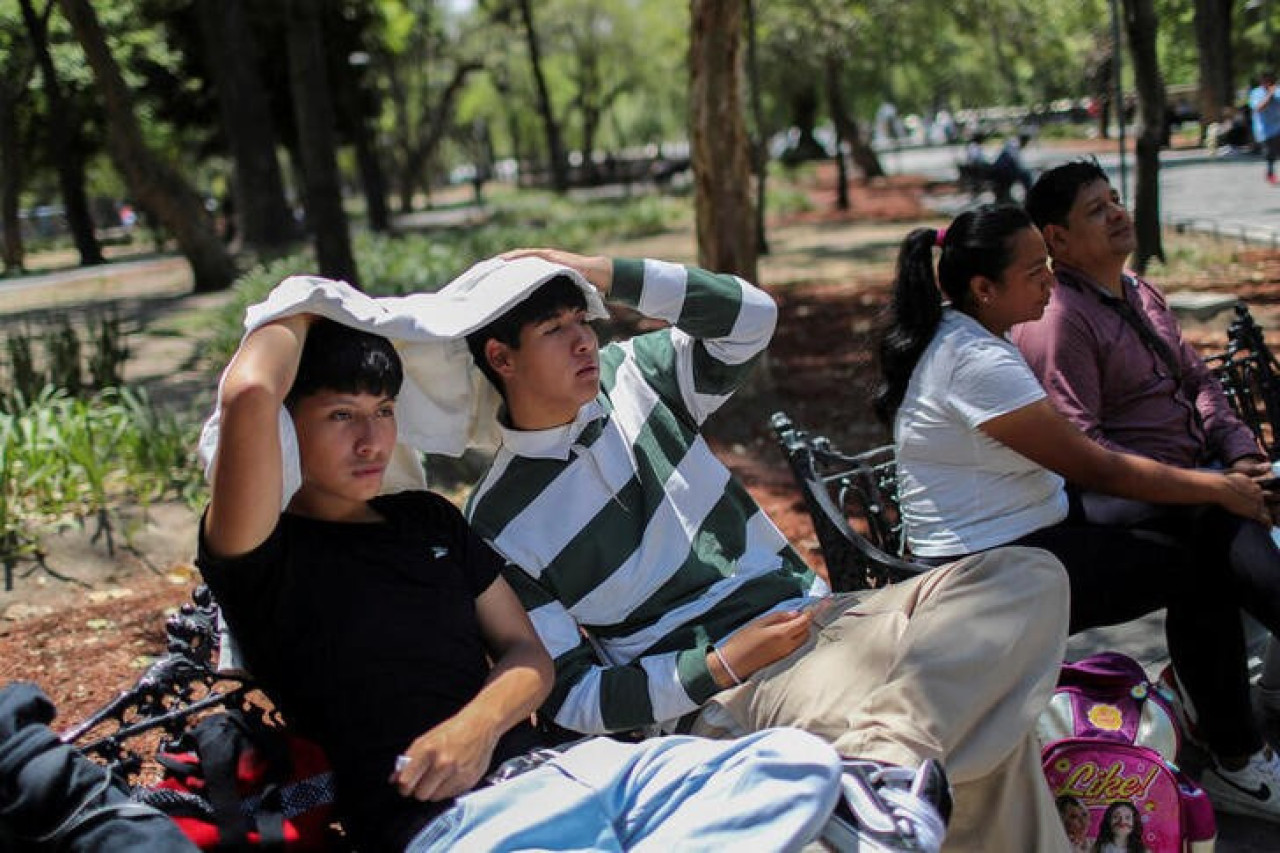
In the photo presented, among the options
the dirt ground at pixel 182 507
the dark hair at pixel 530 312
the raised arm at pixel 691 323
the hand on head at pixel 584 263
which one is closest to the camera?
the dark hair at pixel 530 312

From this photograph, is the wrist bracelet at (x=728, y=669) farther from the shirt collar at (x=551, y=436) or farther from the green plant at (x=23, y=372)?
the green plant at (x=23, y=372)

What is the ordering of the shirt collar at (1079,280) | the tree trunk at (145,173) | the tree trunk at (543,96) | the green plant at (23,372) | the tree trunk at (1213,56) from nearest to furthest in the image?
the shirt collar at (1079,280) → the green plant at (23,372) → the tree trunk at (145,173) → the tree trunk at (1213,56) → the tree trunk at (543,96)

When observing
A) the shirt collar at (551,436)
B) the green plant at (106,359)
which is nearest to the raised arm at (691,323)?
the shirt collar at (551,436)

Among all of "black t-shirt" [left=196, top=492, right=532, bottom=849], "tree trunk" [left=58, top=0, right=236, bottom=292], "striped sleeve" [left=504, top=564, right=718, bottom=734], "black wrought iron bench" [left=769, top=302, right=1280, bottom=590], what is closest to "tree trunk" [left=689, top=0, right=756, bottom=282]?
"black wrought iron bench" [left=769, top=302, right=1280, bottom=590]

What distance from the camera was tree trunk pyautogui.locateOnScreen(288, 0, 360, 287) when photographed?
1083 centimetres

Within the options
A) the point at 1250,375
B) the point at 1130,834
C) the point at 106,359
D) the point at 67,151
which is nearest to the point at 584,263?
the point at 1130,834

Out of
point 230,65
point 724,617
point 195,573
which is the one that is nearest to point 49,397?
point 195,573

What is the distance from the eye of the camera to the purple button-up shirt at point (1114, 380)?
3496mm

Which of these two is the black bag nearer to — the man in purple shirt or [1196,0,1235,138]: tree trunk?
the man in purple shirt

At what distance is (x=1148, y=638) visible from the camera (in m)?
4.18

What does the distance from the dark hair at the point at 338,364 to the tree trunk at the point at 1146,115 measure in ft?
29.6

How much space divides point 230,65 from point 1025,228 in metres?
19.8

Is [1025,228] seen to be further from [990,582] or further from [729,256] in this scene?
[729,256]

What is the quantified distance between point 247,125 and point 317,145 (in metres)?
10.9
